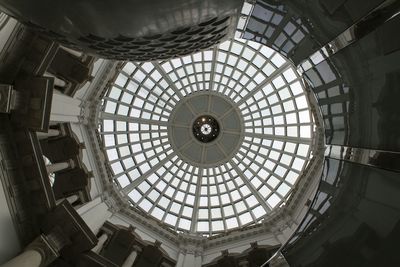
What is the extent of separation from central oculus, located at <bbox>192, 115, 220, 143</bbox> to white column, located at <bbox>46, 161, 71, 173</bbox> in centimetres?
1518

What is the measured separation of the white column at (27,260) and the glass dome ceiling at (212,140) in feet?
45.5

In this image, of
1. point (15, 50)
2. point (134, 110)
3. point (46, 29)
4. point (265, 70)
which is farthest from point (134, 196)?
point (46, 29)

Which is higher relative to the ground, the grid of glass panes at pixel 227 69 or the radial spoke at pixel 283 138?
the grid of glass panes at pixel 227 69

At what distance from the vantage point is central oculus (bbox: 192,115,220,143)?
32.1 metres

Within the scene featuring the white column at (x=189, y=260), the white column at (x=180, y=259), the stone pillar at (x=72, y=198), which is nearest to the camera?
the stone pillar at (x=72, y=198)

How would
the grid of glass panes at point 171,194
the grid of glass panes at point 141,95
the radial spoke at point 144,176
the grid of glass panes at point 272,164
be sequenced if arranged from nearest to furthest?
the grid of glass panes at point 141,95, the radial spoke at point 144,176, the grid of glass panes at point 272,164, the grid of glass panes at point 171,194

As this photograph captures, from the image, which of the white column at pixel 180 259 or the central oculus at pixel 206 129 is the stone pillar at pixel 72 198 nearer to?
the white column at pixel 180 259

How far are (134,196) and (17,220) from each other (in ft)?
48.5

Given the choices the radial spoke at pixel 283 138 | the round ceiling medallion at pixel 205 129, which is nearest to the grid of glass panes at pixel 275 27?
the radial spoke at pixel 283 138

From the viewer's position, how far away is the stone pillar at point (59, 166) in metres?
16.7

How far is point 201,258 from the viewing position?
22422 millimetres

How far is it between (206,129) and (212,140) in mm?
1156

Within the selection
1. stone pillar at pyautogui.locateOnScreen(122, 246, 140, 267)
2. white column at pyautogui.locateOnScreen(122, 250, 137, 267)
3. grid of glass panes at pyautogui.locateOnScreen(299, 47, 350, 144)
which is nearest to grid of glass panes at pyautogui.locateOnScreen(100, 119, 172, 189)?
stone pillar at pyautogui.locateOnScreen(122, 246, 140, 267)

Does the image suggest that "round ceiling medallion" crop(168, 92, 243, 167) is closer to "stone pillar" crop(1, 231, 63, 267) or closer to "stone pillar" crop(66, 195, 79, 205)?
"stone pillar" crop(66, 195, 79, 205)
